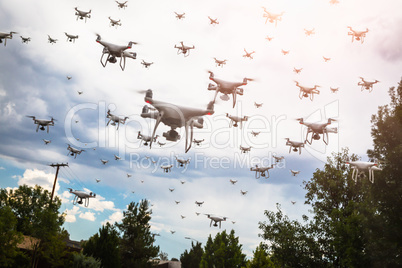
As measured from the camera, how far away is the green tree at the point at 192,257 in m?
61.7

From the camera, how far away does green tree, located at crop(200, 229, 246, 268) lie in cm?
4228

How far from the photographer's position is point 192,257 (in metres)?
62.9

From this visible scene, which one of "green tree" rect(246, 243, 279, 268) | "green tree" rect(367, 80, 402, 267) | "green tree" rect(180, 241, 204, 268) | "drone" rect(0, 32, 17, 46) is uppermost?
"drone" rect(0, 32, 17, 46)

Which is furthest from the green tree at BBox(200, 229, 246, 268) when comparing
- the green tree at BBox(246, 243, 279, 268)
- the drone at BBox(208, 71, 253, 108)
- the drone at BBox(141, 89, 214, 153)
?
the drone at BBox(141, 89, 214, 153)

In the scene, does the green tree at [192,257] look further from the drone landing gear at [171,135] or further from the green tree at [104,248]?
the drone landing gear at [171,135]

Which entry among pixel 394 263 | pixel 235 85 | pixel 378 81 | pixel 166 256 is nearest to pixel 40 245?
pixel 235 85

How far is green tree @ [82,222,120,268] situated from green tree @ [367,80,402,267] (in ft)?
83.8

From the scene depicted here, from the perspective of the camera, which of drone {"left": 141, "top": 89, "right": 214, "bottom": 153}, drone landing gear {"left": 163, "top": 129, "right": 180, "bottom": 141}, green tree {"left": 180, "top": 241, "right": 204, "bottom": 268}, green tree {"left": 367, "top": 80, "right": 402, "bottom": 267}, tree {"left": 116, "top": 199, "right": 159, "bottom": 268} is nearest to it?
drone {"left": 141, "top": 89, "right": 214, "bottom": 153}

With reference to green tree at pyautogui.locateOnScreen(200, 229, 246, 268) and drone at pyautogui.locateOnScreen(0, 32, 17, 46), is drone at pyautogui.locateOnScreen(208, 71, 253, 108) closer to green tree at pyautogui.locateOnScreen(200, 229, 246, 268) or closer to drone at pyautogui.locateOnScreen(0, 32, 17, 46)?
drone at pyautogui.locateOnScreen(0, 32, 17, 46)

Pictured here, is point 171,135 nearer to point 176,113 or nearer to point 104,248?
point 176,113

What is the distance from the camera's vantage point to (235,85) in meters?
15.5

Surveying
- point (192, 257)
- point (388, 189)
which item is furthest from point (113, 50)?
point (192, 257)

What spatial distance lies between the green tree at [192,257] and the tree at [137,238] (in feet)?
68.9

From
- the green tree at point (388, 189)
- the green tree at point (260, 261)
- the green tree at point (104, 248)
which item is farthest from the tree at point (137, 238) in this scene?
the green tree at point (388, 189)
